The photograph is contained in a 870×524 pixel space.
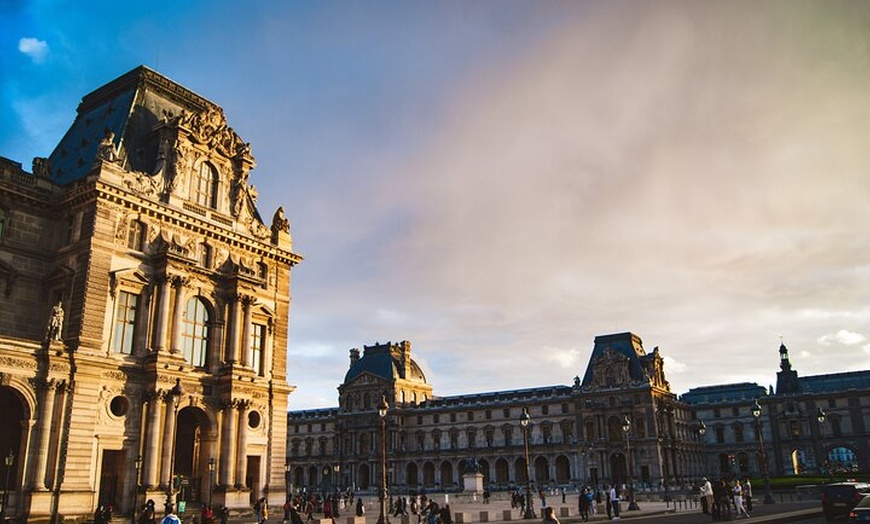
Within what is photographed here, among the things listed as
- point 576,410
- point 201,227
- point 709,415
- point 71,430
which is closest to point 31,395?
point 71,430

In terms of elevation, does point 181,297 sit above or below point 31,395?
above

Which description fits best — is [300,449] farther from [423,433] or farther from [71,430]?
[71,430]

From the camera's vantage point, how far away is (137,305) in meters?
34.2

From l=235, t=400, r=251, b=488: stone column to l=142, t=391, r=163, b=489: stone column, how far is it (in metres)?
4.87

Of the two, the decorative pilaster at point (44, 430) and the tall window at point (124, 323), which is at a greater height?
the tall window at point (124, 323)

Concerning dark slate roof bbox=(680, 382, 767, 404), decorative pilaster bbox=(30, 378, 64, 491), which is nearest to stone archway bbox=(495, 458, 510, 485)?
dark slate roof bbox=(680, 382, 767, 404)

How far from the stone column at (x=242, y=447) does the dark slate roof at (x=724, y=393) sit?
8711 cm

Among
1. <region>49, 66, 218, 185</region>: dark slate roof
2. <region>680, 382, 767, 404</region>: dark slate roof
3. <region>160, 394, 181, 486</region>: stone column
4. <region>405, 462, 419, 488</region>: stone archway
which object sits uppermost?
<region>49, 66, 218, 185</region>: dark slate roof

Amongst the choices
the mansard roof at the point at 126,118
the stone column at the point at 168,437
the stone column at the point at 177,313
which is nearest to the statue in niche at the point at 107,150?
the mansard roof at the point at 126,118

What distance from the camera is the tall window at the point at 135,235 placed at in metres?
34.3

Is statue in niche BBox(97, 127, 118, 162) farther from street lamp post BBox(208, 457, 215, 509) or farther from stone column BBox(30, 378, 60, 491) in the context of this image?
street lamp post BBox(208, 457, 215, 509)

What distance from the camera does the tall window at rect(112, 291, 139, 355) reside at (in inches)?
1297

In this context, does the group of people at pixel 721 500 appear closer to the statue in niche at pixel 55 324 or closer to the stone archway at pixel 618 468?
the statue in niche at pixel 55 324

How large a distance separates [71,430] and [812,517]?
1245 inches
